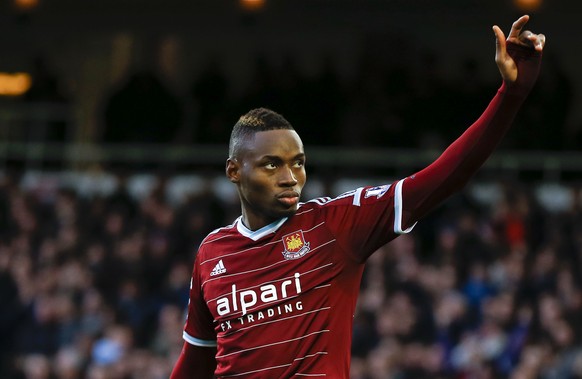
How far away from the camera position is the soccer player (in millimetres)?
4719

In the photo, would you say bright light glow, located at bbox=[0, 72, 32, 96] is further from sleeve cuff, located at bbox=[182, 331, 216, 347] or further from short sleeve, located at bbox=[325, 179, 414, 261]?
short sleeve, located at bbox=[325, 179, 414, 261]

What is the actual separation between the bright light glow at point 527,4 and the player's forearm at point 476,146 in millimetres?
11433

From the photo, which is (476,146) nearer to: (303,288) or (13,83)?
(303,288)

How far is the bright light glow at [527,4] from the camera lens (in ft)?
51.0

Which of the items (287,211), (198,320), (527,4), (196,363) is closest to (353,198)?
(287,211)

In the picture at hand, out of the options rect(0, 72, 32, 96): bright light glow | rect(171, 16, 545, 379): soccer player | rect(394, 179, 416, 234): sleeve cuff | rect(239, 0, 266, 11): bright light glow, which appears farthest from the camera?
rect(0, 72, 32, 96): bright light glow

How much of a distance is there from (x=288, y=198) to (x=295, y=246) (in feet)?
0.63

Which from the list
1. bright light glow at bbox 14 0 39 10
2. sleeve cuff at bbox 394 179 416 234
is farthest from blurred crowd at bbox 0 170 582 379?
sleeve cuff at bbox 394 179 416 234

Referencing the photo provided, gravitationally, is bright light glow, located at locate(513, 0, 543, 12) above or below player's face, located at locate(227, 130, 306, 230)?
above

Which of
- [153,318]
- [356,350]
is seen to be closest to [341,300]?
[356,350]

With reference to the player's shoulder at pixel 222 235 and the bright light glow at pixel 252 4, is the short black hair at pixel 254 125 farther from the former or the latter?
the bright light glow at pixel 252 4

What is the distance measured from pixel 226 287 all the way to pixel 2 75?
1483 centimetres

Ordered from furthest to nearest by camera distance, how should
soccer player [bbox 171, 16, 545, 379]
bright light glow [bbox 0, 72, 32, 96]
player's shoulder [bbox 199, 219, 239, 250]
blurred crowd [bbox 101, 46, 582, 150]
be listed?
bright light glow [bbox 0, 72, 32, 96] < blurred crowd [bbox 101, 46, 582, 150] < player's shoulder [bbox 199, 219, 239, 250] < soccer player [bbox 171, 16, 545, 379]

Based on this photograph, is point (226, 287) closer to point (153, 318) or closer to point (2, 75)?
point (153, 318)
